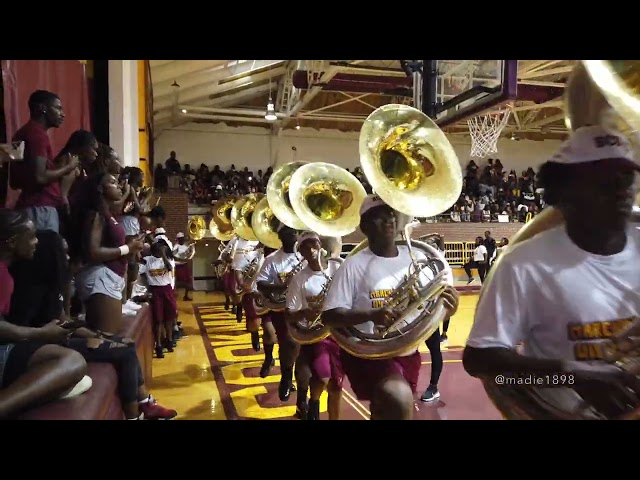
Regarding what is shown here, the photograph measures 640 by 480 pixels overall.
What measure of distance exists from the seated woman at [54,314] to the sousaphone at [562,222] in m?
1.92

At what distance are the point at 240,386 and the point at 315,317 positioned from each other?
75.9 inches

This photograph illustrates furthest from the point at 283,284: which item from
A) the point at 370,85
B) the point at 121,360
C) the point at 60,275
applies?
the point at 370,85

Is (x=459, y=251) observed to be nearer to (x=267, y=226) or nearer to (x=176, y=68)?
(x=176, y=68)

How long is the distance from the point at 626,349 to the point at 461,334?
610 cm

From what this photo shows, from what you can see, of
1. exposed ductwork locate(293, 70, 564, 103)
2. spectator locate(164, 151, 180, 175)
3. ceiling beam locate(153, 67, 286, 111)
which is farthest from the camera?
spectator locate(164, 151, 180, 175)

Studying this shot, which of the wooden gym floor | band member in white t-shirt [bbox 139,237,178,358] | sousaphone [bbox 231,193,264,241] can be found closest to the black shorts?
the wooden gym floor

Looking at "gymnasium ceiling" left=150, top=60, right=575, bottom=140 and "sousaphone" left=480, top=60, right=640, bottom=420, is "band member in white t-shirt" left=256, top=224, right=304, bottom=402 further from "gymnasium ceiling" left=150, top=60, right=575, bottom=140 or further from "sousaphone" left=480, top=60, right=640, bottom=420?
"gymnasium ceiling" left=150, top=60, right=575, bottom=140

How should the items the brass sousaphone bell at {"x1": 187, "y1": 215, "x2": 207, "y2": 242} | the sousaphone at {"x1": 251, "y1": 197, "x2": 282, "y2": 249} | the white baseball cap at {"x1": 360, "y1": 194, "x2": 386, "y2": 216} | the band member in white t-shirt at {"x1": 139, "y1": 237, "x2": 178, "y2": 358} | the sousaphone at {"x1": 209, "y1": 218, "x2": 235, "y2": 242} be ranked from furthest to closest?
the brass sousaphone bell at {"x1": 187, "y1": 215, "x2": 207, "y2": 242}, the sousaphone at {"x1": 209, "y1": 218, "x2": 235, "y2": 242}, the band member in white t-shirt at {"x1": 139, "y1": 237, "x2": 178, "y2": 358}, the sousaphone at {"x1": 251, "y1": 197, "x2": 282, "y2": 249}, the white baseball cap at {"x1": 360, "y1": 194, "x2": 386, "y2": 216}

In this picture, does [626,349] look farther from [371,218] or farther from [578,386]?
[371,218]

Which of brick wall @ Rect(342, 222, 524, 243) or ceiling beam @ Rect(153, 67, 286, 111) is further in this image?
brick wall @ Rect(342, 222, 524, 243)

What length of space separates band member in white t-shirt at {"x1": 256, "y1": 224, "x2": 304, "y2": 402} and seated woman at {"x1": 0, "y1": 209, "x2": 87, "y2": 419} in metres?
2.38

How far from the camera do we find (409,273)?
2709 millimetres

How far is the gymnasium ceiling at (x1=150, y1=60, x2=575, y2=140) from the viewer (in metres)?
10.3
